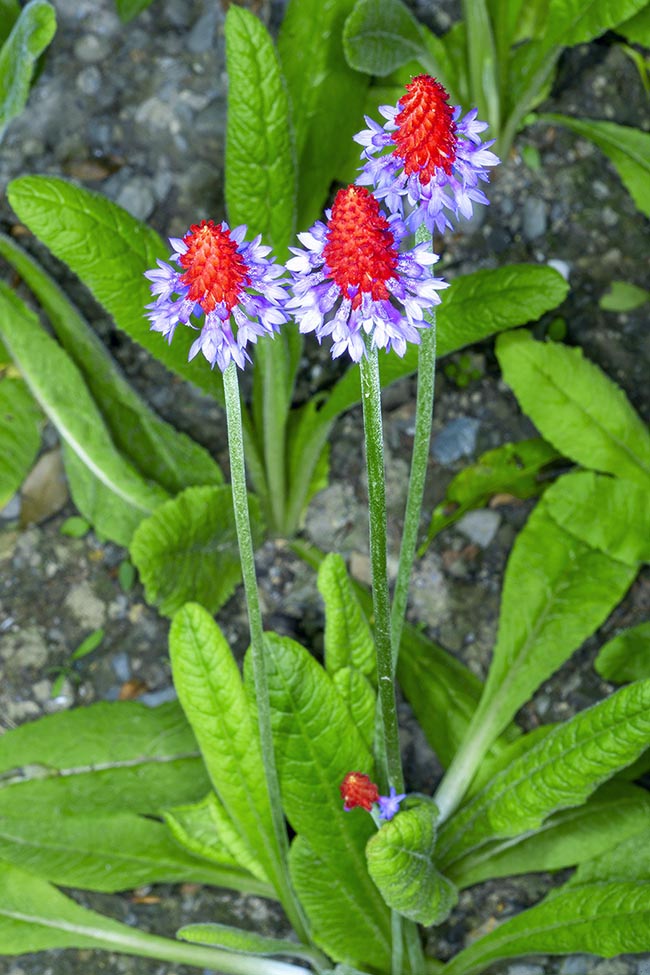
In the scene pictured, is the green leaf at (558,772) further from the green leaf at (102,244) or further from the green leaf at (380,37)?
the green leaf at (380,37)

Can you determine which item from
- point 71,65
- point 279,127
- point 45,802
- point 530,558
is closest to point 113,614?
point 45,802

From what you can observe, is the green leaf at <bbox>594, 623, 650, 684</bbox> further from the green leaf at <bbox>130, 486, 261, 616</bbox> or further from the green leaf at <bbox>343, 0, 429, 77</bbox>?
the green leaf at <bbox>343, 0, 429, 77</bbox>

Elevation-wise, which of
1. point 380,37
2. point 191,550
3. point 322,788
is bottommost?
point 322,788

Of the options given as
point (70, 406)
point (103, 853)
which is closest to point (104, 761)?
point (103, 853)

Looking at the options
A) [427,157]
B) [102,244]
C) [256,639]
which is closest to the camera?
[427,157]

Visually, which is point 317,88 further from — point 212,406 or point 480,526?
point 480,526

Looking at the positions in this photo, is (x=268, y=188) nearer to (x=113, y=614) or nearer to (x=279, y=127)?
(x=279, y=127)
